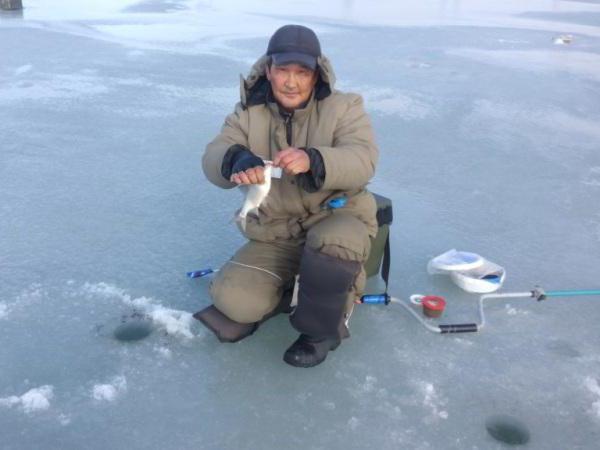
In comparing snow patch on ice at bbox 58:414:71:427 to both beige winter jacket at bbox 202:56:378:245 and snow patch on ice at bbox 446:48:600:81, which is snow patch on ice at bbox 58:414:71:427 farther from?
snow patch on ice at bbox 446:48:600:81

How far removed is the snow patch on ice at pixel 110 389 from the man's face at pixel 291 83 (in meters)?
1.35

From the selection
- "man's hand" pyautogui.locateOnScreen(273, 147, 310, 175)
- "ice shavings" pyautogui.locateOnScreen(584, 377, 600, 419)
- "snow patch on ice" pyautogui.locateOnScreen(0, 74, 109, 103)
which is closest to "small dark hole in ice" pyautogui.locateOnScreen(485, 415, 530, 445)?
"ice shavings" pyautogui.locateOnScreen(584, 377, 600, 419)

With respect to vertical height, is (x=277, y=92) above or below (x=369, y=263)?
above

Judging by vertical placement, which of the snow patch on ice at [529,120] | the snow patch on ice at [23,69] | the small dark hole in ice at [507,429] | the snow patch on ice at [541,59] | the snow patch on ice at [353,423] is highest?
the snow patch on ice at [541,59]

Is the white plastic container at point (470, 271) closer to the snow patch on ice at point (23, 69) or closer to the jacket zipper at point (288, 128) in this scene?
the jacket zipper at point (288, 128)

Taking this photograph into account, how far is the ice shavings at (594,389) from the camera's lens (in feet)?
7.32

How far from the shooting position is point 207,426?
6.90 ft

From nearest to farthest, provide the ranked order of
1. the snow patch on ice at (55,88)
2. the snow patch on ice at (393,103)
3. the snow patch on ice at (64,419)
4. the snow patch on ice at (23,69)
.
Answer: the snow patch on ice at (64,419)
the snow patch on ice at (393,103)
the snow patch on ice at (55,88)
the snow patch on ice at (23,69)

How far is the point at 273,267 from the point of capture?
8.89 ft

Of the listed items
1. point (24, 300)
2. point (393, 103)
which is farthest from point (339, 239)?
point (393, 103)

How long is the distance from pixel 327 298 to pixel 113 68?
557 centimetres

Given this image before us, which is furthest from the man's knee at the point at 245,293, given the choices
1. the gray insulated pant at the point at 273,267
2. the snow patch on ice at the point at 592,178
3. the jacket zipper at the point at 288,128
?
the snow patch on ice at the point at 592,178

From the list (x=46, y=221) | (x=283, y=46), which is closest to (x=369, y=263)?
(x=283, y=46)

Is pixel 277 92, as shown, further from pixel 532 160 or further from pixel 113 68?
pixel 113 68
